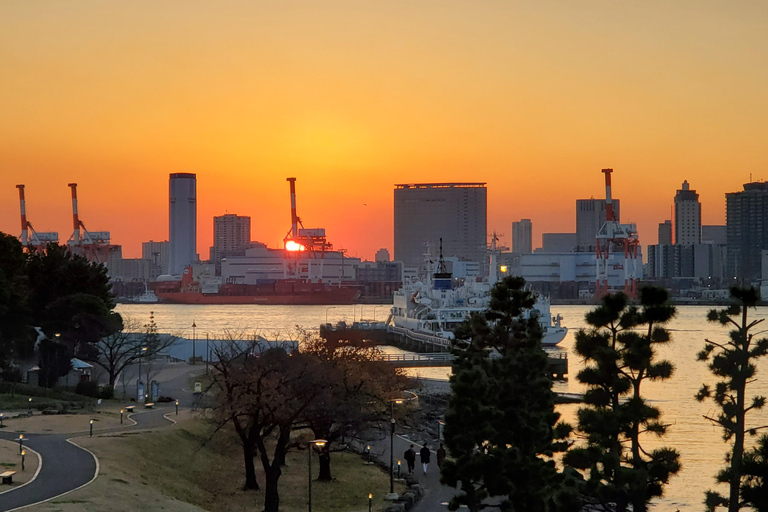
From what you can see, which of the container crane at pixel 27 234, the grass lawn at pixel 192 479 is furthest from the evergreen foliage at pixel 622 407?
the container crane at pixel 27 234

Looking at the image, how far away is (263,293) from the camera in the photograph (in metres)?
146

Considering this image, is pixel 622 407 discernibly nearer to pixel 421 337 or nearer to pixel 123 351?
pixel 123 351

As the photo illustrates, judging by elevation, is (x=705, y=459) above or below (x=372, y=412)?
below

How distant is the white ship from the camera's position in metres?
56.3

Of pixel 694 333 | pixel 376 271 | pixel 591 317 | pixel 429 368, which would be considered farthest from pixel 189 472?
pixel 376 271

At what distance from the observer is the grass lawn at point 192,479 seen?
559 inches

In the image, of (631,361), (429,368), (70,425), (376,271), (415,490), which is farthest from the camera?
(376,271)

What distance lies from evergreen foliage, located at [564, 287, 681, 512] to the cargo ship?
121881 mm

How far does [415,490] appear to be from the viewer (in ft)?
59.1

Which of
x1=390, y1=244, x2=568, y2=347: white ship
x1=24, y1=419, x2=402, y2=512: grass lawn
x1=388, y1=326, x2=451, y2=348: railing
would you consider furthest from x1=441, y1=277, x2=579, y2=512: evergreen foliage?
x1=390, y1=244, x2=568, y2=347: white ship

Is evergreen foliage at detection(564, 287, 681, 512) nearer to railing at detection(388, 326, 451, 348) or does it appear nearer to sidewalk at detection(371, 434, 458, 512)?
sidewalk at detection(371, 434, 458, 512)

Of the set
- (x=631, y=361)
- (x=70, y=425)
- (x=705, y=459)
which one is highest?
(x=631, y=361)

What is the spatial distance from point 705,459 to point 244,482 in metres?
13.1

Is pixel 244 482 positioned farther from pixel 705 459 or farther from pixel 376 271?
pixel 376 271
